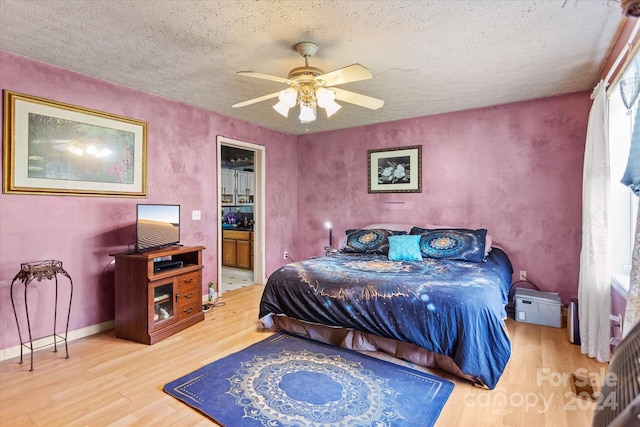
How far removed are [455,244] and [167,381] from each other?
294 centimetres

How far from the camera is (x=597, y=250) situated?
2604 mm

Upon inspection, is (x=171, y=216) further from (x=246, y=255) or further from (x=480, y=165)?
(x=480, y=165)

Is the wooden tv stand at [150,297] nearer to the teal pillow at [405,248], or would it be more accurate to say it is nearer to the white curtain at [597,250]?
the teal pillow at [405,248]

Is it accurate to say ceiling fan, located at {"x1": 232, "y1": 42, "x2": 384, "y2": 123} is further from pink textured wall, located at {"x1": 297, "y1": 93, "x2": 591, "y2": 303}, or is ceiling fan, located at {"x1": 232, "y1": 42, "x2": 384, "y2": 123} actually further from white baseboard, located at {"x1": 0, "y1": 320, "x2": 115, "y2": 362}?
white baseboard, located at {"x1": 0, "y1": 320, "x2": 115, "y2": 362}

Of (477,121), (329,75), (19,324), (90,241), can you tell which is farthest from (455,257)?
(19,324)

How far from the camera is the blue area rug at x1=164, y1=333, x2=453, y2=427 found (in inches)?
73.4

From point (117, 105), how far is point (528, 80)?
3999 millimetres

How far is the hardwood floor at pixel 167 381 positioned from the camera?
6.17 ft

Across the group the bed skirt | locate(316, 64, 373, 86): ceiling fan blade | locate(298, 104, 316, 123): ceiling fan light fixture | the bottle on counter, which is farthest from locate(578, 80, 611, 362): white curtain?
the bottle on counter

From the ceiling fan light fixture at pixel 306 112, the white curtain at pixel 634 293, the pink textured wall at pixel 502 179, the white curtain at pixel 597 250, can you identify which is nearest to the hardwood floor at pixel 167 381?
the white curtain at pixel 597 250

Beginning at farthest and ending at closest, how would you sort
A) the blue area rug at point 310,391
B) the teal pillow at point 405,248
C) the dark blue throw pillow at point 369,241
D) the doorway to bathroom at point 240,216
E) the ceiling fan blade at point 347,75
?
the doorway to bathroom at point 240,216
the dark blue throw pillow at point 369,241
the teal pillow at point 405,248
the ceiling fan blade at point 347,75
the blue area rug at point 310,391

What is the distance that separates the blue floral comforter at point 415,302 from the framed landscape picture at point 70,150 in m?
1.89

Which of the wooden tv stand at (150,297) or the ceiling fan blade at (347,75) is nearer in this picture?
the ceiling fan blade at (347,75)

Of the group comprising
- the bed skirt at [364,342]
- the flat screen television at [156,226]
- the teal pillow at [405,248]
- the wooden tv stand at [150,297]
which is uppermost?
the flat screen television at [156,226]
